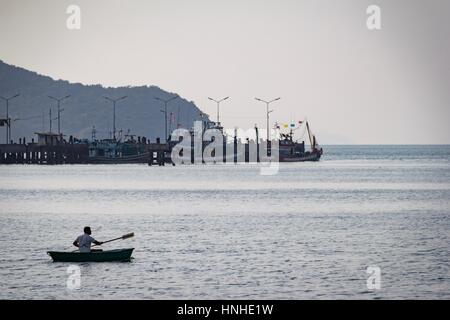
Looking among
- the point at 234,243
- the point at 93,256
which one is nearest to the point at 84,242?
the point at 93,256

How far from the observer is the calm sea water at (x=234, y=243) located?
1971 inches

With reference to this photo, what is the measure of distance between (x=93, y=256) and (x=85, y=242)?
3.68ft

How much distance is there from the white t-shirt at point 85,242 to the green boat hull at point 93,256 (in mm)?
269

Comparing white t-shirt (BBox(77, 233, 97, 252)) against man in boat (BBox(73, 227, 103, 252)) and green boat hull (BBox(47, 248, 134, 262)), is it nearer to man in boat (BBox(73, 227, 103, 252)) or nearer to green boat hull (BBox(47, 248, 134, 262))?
man in boat (BBox(73, 227, 103, 252))

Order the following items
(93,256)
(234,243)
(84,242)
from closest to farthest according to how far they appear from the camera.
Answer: (84,242) → (93,256) → (234,243)

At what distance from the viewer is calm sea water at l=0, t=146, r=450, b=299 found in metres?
50.1

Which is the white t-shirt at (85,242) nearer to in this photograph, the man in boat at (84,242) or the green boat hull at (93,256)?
the man in boat at (84,242)

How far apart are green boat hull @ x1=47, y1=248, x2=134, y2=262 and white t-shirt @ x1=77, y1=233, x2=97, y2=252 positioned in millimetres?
269

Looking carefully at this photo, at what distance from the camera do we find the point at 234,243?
2810 inches

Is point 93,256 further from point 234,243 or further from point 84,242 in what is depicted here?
point 234,243
